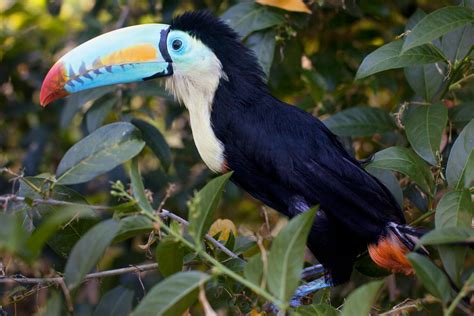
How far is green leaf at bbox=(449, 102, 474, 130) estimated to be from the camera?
8.27ft

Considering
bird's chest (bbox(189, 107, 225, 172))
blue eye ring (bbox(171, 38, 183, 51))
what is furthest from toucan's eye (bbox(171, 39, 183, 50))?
bird's chest (bbox(189, 107, 225, 172))

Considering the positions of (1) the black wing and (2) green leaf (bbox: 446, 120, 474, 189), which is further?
(1) the black wing

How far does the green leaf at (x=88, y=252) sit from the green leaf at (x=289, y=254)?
1.04ft

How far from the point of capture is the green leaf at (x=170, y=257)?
1.80m

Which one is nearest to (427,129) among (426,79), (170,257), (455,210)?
(426,79)

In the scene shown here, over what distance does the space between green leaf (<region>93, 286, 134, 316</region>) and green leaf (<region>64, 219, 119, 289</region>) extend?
366 millimetres

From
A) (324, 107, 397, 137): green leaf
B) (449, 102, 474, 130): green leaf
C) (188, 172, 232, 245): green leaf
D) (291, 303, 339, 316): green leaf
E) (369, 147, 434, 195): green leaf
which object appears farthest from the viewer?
(324, 107, 397, 137): green leaf

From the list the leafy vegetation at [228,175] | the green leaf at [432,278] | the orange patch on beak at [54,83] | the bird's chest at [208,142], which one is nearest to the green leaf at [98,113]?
the leafy vegetation at [228,175]

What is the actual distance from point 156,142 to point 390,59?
3.42 ft

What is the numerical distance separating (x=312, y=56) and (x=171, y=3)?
60cm

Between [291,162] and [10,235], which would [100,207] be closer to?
[10,235]

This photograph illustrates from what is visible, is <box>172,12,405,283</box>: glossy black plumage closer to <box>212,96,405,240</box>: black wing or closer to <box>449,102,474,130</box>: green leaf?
<box>212,96,405,240</box>: black wing

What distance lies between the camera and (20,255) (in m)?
1.54

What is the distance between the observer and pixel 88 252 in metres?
1.54
